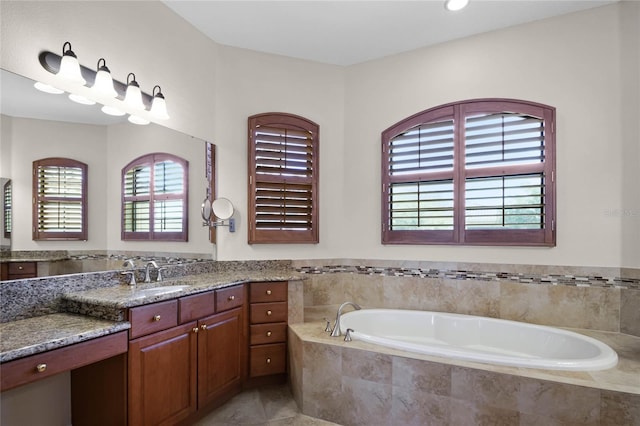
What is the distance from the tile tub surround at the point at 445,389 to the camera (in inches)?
65.8

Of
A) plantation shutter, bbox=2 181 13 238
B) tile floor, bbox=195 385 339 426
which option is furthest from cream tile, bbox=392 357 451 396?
plantation shutter, bbox=2 181 13 238

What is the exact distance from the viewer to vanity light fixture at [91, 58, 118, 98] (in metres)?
2.05

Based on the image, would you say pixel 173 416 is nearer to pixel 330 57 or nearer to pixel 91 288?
pixel 91 288

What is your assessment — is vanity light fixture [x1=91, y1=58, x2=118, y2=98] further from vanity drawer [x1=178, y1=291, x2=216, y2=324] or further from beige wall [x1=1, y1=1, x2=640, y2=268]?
vanity drawer [x1=178, y1=291, x2=216, y2=324]

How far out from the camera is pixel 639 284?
93.0 inches

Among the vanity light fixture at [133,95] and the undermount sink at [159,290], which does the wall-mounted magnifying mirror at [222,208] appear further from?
the vanity light fixture at [133,95]

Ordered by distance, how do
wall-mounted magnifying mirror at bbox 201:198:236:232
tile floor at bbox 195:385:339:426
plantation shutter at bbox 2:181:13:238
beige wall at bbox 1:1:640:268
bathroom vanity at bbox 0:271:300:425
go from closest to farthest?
bathroom vanity at bbox 0:271:300:425 < plantation shutter at bbox 2:181:13:238 < tile floor at bbox 195:385:339:426 < beige wall at bbox 1:1:640:268 < wall-mounted magnifying mirror at bbox 201:198:236:232

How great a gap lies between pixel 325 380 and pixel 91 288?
Answer: 5.12 ft

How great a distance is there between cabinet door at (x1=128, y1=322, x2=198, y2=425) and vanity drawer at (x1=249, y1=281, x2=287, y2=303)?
573mm

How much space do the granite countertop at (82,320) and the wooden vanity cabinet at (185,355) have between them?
6 cm

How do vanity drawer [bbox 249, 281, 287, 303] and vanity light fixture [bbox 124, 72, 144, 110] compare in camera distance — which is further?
vanity drawer [bbox 249, 281, 287, 303]

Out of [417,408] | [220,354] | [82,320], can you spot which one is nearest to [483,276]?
[417,408]

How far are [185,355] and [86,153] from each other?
1358 mm

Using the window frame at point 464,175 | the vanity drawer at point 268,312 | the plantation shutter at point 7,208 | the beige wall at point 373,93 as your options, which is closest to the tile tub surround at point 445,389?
the vanity drawer at point 268,312
